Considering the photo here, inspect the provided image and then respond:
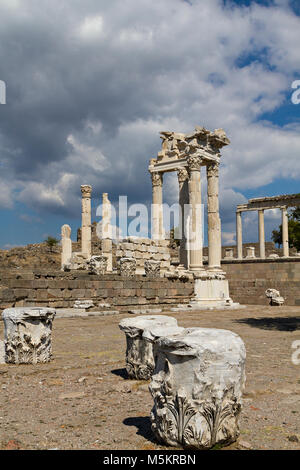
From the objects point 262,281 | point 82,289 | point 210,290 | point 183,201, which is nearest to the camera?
point 82,289

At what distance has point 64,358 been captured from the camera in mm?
6637

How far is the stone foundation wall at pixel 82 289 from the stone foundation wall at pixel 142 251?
287 centimetres

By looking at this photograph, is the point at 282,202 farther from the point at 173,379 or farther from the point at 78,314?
the point at 173,379

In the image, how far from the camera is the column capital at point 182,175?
24.6 meters

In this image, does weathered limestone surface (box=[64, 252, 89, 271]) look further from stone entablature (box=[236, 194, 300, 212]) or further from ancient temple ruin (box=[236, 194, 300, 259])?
stone entablature (box=[236, 194, 300, 212])

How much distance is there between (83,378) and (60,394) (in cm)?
67

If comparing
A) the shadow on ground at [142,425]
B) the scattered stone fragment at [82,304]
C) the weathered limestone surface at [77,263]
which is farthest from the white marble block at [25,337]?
the weathered limestone surface at [77,263]

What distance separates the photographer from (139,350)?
5266 mm

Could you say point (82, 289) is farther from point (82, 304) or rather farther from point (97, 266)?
point (97, 266)

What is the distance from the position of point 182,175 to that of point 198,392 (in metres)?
22.3

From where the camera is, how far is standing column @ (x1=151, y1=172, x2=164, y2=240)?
82.6ft

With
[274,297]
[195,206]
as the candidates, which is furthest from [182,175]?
[274,297]

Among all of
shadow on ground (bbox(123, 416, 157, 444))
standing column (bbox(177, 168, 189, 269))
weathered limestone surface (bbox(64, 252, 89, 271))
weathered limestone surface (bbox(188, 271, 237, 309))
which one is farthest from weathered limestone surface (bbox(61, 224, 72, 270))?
shadow on ground (bbox(123, 416, 157, 444))

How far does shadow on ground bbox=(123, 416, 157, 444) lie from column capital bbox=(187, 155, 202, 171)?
18.2 metres
